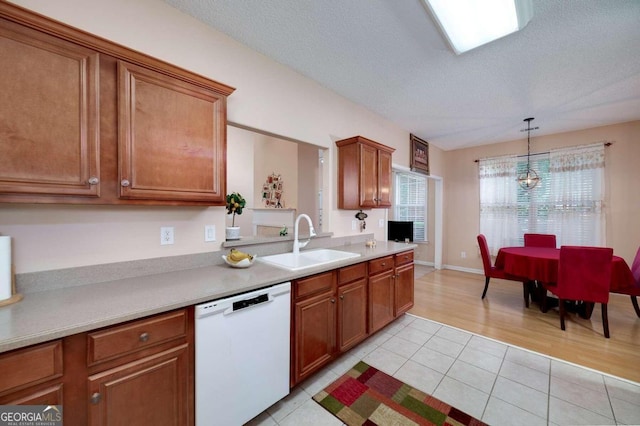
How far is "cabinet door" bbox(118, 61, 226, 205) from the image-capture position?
132cm

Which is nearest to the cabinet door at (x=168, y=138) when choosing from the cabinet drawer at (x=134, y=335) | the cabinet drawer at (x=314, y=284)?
the cabinet drawer at (x=134, y=335)

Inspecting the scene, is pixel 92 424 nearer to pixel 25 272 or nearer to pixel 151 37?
pixel 25 272

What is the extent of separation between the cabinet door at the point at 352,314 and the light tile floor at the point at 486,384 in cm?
19

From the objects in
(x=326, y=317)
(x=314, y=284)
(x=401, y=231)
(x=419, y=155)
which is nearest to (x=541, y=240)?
(x=419, y=155)

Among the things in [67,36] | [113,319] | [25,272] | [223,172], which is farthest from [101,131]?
[113,319]

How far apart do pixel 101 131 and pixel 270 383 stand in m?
1.68

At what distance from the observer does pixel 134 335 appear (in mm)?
1068

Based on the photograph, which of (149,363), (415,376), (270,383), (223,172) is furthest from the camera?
(415,376)

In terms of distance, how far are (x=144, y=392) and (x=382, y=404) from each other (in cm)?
145

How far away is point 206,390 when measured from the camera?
1.27m

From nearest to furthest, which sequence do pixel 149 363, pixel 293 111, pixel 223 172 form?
1. pixel 149 363
2. pixel 223 172
3. pixel 293 111

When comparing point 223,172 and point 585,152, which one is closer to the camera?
point 223,172

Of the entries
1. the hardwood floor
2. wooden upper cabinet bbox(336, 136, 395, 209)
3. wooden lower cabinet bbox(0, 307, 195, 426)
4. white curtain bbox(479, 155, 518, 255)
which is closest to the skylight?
wooden upper cabinet bbox(336, 136, 395, 209)

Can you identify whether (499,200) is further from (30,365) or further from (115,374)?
(30,365)
